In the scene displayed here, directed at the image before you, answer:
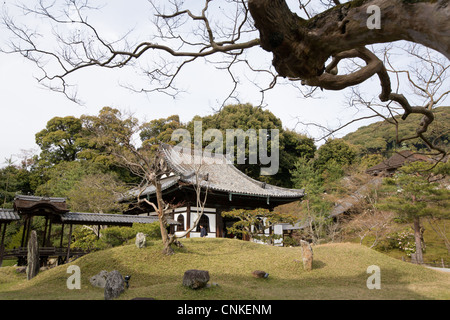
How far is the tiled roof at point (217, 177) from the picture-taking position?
15969mm

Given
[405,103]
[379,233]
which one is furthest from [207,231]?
[405,103]

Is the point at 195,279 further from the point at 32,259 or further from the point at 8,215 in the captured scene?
the point at 8,215

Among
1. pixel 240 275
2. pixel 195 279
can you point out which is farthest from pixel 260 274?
pixel 195 279

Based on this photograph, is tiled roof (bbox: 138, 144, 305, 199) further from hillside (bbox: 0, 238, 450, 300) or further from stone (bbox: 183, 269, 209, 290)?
stone (bbox: 183, 269, 209, 290)

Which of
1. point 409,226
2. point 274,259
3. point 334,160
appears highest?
point 334,160

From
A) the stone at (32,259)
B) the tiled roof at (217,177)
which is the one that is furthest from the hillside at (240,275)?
the tiled roof at (217,177)

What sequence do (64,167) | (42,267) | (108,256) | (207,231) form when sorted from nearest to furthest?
(108,256) < (42,267) < (207,231) < (64,167)

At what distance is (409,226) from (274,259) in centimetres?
1095

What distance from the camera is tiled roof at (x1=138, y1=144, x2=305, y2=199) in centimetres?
1597

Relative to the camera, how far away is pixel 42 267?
1374 cm

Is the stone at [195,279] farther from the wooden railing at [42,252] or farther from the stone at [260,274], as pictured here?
the wooden railing at [42,252]

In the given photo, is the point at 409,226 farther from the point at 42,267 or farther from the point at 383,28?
the point at 42,267

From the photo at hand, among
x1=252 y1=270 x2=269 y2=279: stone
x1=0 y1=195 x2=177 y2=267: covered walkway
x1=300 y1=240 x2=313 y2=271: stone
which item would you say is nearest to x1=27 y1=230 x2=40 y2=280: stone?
x1=0 y1=195 x2=177 y2=267: covered walkway

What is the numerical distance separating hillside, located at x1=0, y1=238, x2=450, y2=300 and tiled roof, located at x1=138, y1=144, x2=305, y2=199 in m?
4.35
